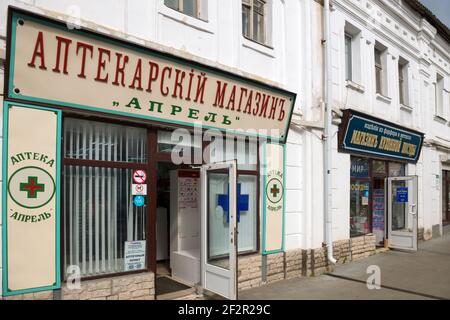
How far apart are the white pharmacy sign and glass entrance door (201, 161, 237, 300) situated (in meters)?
1.06

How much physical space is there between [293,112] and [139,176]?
341 centimetres

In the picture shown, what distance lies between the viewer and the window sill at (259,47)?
673 cm

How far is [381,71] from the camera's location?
10.7 meters

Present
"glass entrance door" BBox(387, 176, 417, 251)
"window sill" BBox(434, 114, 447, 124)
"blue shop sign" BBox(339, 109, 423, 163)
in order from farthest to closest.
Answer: "window sill" BBox(434, 114, 447, 124)
"glass entrance door" BBox(387, 176, 417, 251)
"blue shop sign" BBox(339, 109, 423, 163)

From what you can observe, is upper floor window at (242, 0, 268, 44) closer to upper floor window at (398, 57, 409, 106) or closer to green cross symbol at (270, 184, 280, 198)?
green cross symbol at (270, 184, 280, 198)

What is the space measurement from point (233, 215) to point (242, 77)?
89.9 inches

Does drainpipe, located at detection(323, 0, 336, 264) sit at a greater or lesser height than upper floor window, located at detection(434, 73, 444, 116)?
lesser

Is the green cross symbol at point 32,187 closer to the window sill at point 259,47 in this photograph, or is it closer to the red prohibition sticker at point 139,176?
the red prohibition sticker at point 139,176

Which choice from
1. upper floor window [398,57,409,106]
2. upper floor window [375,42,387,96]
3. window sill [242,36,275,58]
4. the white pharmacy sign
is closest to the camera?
the white pharmacy sign

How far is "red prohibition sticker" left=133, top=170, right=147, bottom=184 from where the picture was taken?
5316mm

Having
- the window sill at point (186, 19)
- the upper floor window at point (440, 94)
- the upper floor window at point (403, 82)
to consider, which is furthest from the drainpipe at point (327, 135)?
the upper floor window at point (440, 94)

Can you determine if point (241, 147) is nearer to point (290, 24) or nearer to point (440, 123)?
point (290, 24)

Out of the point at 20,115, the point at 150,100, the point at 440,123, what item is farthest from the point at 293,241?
the point at 440,123

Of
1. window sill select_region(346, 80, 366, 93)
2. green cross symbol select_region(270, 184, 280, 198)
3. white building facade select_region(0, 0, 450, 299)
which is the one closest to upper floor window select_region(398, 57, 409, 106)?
white building facade select_region(0, 0, 450, 299)
